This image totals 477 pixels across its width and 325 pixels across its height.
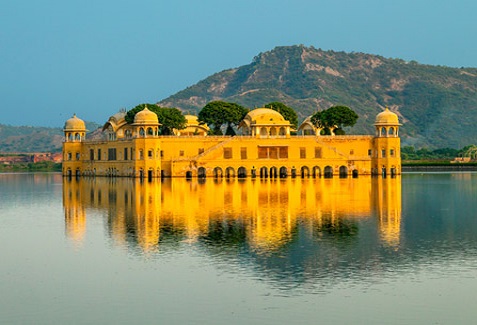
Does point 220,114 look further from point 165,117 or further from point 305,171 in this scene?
point 305,171

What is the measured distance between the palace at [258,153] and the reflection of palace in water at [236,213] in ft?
79.1

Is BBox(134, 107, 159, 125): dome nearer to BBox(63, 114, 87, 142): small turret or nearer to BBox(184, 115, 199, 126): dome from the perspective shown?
BBox(63, 114, 87, 142): small turret

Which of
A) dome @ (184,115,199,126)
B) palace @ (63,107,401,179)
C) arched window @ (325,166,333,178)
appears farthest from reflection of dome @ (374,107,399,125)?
dome @ (184,115,199,126)

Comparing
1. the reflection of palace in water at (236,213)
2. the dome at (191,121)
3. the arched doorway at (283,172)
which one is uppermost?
the dome at (191,121)

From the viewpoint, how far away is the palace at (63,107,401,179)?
91000 millimetres

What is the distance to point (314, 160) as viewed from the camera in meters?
92.1

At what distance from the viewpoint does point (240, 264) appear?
26.4 m

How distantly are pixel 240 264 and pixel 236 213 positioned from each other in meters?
17.0

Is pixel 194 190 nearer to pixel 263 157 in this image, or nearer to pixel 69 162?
pixel 263 157

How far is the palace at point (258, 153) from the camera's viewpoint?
91000 millimetres

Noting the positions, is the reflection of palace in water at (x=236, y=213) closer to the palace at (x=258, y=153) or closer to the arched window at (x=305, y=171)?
the palace at (x=258, y=153)

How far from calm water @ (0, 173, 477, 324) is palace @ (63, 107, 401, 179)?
138 ft

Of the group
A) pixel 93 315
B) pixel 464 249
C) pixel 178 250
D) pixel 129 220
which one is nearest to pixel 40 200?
pixel 129 220

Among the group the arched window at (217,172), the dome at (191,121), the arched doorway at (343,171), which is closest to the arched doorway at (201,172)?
the arched window at (217,172)
